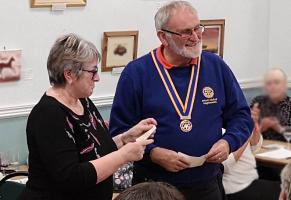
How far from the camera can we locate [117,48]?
471cm

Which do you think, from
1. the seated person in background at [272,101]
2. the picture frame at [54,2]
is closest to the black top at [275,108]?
the seated person in background at [272,101]

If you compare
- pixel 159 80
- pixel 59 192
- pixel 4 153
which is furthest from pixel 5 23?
pixel 59 192

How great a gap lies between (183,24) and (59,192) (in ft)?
3.25

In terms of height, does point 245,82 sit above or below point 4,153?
above

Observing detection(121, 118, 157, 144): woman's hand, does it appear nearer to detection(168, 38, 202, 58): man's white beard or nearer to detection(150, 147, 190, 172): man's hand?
detection(150, 147, 190, 172): man's hand

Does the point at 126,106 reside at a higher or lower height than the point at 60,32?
lower

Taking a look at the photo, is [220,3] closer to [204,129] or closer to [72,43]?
[204,129]

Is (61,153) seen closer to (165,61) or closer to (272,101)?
(165,61)

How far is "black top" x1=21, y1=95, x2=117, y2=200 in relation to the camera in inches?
86.9

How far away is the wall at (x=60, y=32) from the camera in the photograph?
4.08m

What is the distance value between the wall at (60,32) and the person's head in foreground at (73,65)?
179cm

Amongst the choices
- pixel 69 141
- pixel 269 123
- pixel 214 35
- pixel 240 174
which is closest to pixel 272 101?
pixel 269 123

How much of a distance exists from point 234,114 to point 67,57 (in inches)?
37.8

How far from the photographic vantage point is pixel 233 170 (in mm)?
4270
